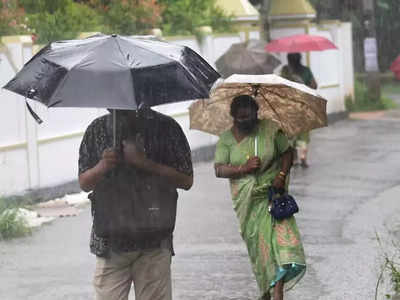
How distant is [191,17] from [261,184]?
10.6 m

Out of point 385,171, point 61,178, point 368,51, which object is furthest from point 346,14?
point 61,178

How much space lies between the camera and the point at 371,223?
1076 cm

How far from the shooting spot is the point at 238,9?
19.5 m

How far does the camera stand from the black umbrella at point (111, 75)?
470 cm

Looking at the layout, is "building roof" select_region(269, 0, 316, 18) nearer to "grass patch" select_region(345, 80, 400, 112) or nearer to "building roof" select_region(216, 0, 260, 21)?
"building roof" select_region(216, 0, 260, 21)

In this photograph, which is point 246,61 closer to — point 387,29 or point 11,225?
point 11,225

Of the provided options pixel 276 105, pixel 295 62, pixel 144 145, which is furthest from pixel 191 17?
pixel 144 145

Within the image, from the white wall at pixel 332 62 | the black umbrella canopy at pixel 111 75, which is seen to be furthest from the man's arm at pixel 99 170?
the white wall at pixel 332 62

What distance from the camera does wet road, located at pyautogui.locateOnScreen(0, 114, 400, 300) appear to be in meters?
7.89

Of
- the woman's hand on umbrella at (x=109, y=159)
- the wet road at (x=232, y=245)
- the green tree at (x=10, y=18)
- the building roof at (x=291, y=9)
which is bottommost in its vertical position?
the wet road at (x=232, y=245)

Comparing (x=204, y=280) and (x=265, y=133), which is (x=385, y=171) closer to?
(x=204, y=280)

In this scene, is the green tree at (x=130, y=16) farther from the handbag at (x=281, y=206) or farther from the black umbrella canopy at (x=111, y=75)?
the black umbrella canopy at (x=111, y=75)

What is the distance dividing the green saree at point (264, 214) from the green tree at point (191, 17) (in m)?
9.93

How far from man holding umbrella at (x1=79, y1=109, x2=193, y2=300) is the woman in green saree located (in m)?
1.52
